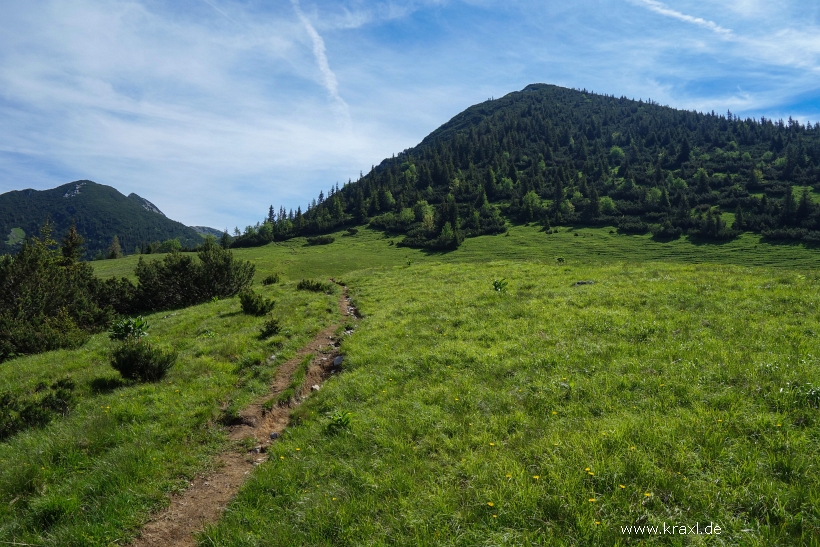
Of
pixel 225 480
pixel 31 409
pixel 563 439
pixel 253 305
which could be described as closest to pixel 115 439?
pixel 225 480

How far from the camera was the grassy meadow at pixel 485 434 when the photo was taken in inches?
209

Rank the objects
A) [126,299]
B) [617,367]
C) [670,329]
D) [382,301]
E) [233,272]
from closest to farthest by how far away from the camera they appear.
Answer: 1. [617,367]
2. [670,329]
3. [382,301]
4. [126,299]
5. [233,272]

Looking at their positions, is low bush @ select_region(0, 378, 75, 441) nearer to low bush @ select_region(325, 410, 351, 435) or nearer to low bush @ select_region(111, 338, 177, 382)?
low bush @ select_region(111, 338, 177, 382)

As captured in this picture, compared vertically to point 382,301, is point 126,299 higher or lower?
higher

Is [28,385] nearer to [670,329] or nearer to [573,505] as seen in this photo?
[573,505]

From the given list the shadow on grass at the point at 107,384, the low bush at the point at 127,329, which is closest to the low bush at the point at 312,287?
the low bush at the point at 127,329

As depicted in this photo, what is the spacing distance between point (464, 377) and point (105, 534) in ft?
27.0

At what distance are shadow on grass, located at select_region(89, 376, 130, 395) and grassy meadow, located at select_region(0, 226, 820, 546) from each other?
0.33ft

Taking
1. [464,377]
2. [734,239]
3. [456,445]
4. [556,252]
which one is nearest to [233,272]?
[464,377]

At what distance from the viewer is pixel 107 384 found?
1213 cm

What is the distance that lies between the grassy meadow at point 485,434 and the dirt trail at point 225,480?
33cm

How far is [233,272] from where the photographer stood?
33.1 metres

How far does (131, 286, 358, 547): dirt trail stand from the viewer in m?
6.34

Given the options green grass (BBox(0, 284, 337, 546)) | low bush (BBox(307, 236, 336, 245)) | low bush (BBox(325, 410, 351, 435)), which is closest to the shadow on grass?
green grass (BBox(0, 284, 337, 546))
